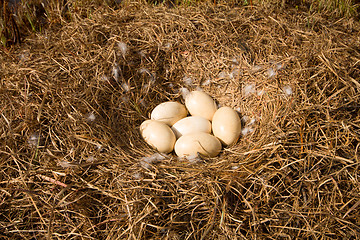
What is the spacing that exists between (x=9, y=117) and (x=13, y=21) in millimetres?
1195

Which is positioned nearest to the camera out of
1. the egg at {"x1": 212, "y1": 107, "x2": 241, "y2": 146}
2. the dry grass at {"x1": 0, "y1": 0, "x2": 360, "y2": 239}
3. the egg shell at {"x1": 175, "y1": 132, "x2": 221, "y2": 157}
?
the dry grass at {"x1": 0, "y1": 0, "x2": 360, "y2": 239}

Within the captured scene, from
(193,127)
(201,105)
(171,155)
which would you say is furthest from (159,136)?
(201,105)

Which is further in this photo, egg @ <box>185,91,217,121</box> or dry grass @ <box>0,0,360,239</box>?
egg @ <box>185,91,217,121</box>

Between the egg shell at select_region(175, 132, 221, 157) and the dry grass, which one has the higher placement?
the dry grass

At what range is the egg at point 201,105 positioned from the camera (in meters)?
2.07

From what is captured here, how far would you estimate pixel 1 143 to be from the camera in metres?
1.62

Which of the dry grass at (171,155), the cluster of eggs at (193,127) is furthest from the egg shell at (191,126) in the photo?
the dry grass at (171,155)

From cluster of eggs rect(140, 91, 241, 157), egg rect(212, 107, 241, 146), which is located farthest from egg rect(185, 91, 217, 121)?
egg rect(212, 107, 241, 146)

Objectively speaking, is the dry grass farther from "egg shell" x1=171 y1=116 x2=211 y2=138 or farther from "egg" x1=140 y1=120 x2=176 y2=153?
"egg shell" x1=171 y1=116 x2=211 y2=138

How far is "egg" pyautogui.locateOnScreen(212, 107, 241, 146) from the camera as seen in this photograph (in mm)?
1888

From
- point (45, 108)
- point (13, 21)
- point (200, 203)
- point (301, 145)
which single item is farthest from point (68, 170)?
point (13, 21)

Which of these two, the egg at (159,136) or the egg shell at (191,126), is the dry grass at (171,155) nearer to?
the egg at (159,136)

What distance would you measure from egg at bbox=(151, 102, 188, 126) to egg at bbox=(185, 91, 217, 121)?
8cm

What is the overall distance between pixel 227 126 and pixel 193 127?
0.23 metres
